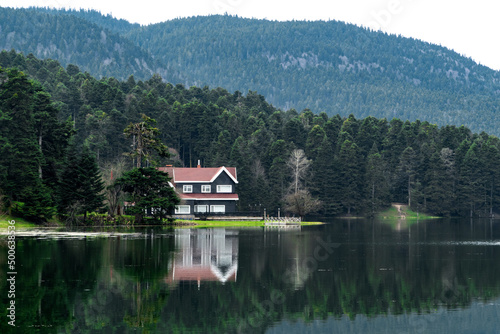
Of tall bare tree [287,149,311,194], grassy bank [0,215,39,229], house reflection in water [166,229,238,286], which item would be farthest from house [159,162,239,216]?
house reflection in water [166,229,238,286]

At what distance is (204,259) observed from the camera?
164 feet

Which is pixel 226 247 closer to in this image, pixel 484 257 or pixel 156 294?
pixel 484 257

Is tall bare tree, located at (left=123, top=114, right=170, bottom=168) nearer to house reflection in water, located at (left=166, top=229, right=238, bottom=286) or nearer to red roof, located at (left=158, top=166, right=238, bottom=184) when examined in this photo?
red roof, located at (left=158, top=166, right=238, bottom=184)

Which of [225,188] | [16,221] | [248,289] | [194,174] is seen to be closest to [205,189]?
[194,174]

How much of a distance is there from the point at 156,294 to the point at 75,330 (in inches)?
301

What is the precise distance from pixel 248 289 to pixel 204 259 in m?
13.7

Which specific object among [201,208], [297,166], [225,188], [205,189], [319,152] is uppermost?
[319,152]

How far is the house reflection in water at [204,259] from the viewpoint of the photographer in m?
41.2

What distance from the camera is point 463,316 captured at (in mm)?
31141

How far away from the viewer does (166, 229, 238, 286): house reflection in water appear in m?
41.2

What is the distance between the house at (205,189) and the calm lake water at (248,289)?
177ft

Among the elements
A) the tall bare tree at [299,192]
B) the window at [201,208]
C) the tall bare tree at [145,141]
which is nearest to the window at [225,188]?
the window at [201,208]

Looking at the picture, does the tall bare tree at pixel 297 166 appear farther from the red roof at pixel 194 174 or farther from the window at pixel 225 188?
the red roof at pixel 194 174

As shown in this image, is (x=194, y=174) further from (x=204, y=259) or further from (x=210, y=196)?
(x=204, y=259)
